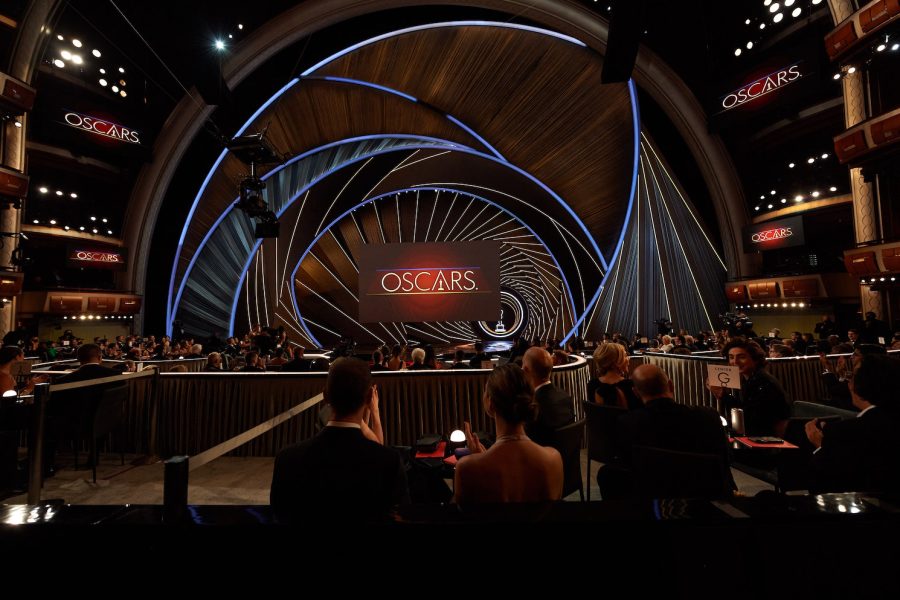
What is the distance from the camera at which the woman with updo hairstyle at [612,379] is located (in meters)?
3.30

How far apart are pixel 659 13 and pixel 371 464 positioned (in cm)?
1677

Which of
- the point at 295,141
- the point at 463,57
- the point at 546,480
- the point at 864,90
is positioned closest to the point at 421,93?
the point at 463,57

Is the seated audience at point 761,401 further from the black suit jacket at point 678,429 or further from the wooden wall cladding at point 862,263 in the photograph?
the wooden wall cladding at point 862,263

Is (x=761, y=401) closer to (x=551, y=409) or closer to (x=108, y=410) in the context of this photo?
(x=551, y=409)

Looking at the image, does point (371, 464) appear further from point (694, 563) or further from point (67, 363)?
point (67, 363)

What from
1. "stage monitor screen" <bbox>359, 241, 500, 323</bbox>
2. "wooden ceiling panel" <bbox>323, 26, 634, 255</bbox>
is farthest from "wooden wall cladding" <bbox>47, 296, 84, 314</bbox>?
"wooden ceiling panel" <bbox>323, 26, 634, 255</bbox>

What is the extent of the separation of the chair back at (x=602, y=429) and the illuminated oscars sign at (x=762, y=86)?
1459cm

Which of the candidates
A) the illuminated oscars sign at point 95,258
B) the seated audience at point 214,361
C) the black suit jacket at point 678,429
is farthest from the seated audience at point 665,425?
the illuminated oscars sign at point 95,258

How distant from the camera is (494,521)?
90cm

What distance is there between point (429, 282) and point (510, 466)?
11.1 metres

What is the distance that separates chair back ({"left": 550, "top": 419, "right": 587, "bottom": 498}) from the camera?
263 cm

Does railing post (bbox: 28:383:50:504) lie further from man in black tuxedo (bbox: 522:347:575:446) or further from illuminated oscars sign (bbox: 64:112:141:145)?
illuminated oscars sign (bbox: 64:112:141:145)

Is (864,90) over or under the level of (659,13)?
under

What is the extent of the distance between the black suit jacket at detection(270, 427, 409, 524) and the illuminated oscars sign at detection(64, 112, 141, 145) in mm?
17475
